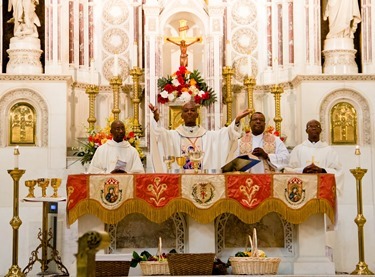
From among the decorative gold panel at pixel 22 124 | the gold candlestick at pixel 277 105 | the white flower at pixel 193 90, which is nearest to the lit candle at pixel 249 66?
the gold candlestick at pixel 277 105

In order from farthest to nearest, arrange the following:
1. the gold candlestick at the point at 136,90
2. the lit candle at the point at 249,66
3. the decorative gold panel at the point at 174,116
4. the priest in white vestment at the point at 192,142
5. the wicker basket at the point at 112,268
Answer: the lit candle at the point at 249,66 → the decorative gold panel at the point at 174,116 → the gold candlestick at the point at 136,90 → the priest in white vestment at the point at 192,142 → the wicker basket at the point at 112,268

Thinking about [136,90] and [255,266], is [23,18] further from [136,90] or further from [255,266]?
[255,266]

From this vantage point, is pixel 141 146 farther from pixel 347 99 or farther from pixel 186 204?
pixel 186 204

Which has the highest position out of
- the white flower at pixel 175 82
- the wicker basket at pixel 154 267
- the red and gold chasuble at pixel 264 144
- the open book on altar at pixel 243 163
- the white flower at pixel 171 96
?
the white flower at pixel 175 82

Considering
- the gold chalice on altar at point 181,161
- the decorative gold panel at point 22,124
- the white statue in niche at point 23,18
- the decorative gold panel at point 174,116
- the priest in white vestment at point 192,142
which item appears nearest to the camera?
the gold chalice on altar at point 181,161

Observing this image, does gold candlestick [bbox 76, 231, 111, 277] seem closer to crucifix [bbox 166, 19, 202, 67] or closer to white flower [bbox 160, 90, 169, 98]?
white flower [bbox 160, 90, 169, 98]

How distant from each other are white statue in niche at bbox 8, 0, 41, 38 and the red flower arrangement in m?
2.37

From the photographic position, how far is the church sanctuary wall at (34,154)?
42.1 ft

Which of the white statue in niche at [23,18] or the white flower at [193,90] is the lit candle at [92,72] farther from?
the white flower at [193,90]

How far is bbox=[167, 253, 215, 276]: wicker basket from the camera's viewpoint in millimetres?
8578

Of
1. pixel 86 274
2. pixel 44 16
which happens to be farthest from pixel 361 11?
pixel 86 274

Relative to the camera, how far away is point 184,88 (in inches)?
536

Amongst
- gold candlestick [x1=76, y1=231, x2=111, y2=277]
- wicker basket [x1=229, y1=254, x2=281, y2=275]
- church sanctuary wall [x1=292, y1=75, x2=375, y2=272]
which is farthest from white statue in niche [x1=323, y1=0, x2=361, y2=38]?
gold candlestick [x1=76, y1=231, x2=111, y2=277]

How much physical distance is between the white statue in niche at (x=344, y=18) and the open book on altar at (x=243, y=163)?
17.4 feet
